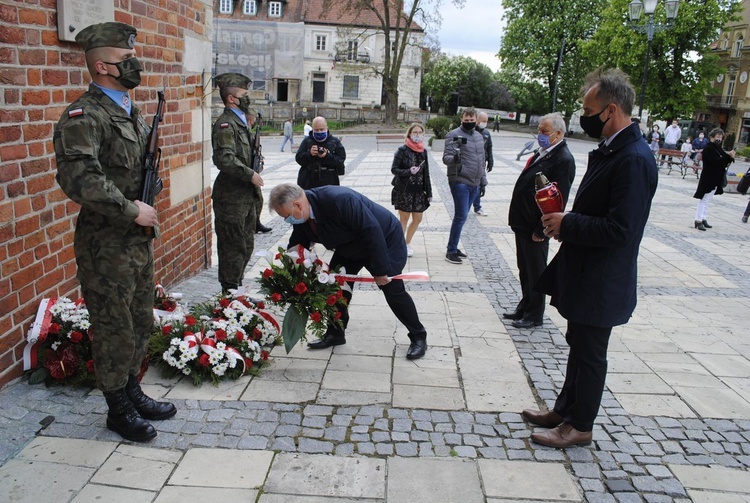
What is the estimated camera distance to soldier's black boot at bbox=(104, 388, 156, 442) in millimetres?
3438

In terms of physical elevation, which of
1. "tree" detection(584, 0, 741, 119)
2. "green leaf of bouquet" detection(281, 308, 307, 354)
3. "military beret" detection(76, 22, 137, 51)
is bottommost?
"green leaf of bouquet" detection(281, 308, 307, 354)

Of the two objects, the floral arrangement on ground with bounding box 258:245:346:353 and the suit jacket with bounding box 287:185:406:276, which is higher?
the suit jacket with bounding box 287:185:406:276

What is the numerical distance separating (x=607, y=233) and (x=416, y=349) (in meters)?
2.13

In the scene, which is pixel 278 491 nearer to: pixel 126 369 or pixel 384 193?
pixel 126 369

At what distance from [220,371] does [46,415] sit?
3.52 ft

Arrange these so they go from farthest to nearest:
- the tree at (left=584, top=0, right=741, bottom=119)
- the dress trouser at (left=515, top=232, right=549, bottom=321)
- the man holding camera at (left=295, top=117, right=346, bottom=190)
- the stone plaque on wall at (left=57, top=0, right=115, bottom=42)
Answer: the tree at (left=584, top=0, right=741, bottom=119) → the man holding camera at (left=295, top=117, right=346, bottom=190) → the dress trouser at (left=515, top=232, right=549, bottom=321) → the stone plaque on wall at (left=57, top=0, right=115, bottom=42)

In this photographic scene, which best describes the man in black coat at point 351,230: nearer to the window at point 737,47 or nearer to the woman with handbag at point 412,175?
the woman with handbag at point 412,175

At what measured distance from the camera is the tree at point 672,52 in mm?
38750

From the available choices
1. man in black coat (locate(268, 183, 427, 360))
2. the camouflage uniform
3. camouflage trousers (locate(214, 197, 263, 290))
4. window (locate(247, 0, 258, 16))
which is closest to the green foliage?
camouflage trousers (locate(214, 197, 263, 290))

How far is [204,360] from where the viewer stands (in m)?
4.22

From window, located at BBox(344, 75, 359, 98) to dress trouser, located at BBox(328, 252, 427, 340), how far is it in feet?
187

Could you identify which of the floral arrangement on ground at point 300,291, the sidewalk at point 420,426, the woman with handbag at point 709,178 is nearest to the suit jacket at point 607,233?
the sidewalk at point 420,426

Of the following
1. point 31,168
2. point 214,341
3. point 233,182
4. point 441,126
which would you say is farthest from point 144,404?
point 441,126

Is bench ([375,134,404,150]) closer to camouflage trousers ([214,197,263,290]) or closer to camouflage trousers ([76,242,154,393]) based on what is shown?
camouflage trousers ([214,197,263,290])
